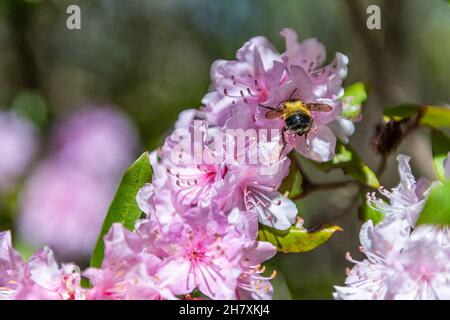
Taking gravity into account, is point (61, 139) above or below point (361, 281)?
below

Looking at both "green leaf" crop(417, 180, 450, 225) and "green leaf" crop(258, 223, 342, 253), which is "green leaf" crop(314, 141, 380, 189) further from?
"green leaf" crop(417, 180, 450, 225)

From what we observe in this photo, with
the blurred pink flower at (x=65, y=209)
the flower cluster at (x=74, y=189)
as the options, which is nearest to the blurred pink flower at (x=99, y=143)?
the flower cluster at (x=74, y=189)

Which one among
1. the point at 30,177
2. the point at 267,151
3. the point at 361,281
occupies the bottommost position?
the point at 30,177

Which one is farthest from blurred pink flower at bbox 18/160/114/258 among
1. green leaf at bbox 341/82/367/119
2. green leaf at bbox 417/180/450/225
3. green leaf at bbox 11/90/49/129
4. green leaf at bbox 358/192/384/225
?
green leaf at bbox 417/180/450/225

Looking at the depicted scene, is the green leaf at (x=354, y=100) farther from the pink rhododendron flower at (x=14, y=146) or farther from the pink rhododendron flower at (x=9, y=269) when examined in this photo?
the pink rhododendron flower at (x=14, y=146)

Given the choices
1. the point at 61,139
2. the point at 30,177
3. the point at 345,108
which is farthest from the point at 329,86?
the point at 61,139

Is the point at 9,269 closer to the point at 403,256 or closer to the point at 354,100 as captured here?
the point at 403,256

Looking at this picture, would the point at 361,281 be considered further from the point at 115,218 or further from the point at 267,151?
the point at 115,218

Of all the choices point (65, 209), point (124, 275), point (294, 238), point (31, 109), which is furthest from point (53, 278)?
point (31, 109)
